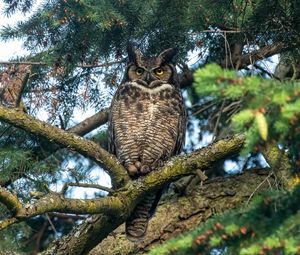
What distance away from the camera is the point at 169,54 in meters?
4.45

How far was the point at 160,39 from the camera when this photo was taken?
14.2 feet

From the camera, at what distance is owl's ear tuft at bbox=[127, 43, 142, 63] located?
173 inches

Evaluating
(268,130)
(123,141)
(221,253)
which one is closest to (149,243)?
(123,141)

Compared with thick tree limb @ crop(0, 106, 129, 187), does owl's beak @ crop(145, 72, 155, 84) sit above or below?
above

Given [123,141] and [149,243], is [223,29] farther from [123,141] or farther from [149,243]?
[149,243]

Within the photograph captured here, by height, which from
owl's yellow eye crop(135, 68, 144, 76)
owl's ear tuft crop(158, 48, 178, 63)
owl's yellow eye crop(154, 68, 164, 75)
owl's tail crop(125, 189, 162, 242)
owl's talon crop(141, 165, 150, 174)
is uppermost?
owl's yellow eye crop(135, 68, 144, 76)

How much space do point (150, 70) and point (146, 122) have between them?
510 millimetres

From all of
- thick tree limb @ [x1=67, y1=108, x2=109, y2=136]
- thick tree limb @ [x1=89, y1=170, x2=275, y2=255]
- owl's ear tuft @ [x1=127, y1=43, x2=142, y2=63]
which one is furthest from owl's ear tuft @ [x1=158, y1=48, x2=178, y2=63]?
thick tree limb @ [x1=89, y1=170, x2=275, y2=255]

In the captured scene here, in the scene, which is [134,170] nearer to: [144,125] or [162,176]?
[144,125]

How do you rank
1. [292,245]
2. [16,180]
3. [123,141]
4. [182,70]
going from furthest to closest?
[182,70] → [123,141] → [16,180] → [292,245]

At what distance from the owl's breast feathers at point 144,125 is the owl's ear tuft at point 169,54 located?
0.70 feet

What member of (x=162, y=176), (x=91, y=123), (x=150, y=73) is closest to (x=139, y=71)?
(x=150, y=73)

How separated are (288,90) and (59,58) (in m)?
2.65

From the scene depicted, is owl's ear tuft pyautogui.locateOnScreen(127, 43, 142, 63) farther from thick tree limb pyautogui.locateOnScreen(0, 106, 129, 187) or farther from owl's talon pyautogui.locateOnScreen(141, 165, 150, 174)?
thick tree limb pyautogui.locateOnScreen(0, 106, 129, 187)
